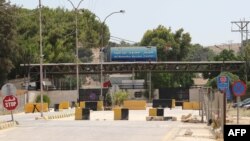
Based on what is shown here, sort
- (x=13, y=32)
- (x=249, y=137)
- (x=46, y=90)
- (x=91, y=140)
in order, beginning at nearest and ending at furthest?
1. (x=249, y=137)
2. (x=91, y=140)
3. (x=13, y=32)
4. (x=46, y=90)

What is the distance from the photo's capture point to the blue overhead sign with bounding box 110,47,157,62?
98.6 m

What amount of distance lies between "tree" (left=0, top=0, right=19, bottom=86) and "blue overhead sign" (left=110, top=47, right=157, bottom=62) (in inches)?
826

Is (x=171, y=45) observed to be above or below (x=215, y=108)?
above

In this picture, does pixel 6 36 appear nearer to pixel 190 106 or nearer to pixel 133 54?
pixel 133 54

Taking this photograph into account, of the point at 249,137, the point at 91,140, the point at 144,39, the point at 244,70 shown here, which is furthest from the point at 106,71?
the point at 249,137

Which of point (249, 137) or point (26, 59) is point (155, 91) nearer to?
point (26, 59)

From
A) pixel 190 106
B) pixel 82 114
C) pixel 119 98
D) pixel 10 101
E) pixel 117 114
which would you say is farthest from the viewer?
pixel 119 98

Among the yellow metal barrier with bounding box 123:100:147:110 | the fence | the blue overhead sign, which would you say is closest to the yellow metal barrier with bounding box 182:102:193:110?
the yellow metal barrier with bounding box 123:100:147:110

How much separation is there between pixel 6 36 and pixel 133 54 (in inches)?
976

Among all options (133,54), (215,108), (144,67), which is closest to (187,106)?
(133,54)

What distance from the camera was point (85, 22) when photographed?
12019 cm

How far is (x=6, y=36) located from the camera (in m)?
82.6

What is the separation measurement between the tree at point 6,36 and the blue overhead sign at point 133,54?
2098 centimetres

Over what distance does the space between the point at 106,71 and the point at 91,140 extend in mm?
80804
